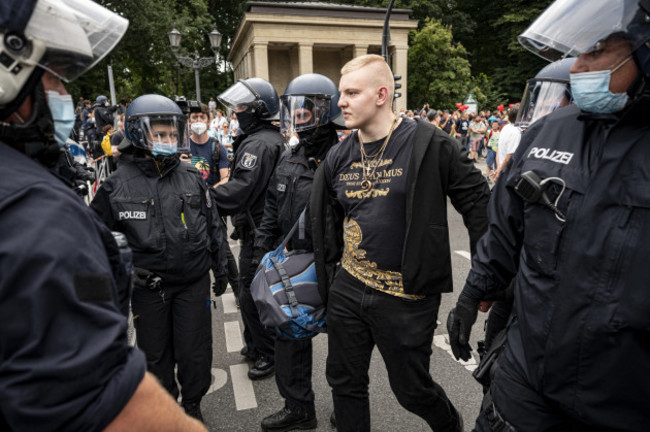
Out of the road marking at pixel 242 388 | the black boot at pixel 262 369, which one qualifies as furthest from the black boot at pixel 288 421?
the black boot at pixel 262 369

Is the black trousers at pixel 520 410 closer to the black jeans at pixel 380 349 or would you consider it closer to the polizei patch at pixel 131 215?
the black jeans at pixel 380 349

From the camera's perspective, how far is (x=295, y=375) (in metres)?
3.02

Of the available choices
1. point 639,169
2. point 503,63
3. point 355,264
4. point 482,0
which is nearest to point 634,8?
point 639,169

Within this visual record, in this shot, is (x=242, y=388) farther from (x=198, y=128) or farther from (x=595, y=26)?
(x=595, y=26)

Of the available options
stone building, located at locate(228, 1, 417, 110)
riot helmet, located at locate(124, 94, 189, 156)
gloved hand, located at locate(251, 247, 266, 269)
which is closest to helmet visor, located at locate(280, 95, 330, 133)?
riot helmet, located at locate(124, 94, 189, 156)

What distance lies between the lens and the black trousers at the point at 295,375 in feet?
9.86

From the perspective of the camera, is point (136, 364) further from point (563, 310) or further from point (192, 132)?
point (192, 132)

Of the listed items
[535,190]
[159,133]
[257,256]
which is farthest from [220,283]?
[535,190]

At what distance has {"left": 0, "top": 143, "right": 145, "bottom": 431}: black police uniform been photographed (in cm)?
79

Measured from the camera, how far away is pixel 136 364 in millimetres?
965

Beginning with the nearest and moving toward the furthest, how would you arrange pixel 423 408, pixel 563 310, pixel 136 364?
1. pixel 136 364
2. pixel 563 310
3. pixel 423 408

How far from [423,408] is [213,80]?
139 ft

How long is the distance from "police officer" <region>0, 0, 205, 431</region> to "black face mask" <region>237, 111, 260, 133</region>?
9.53ft

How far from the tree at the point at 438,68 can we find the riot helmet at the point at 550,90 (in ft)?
107
